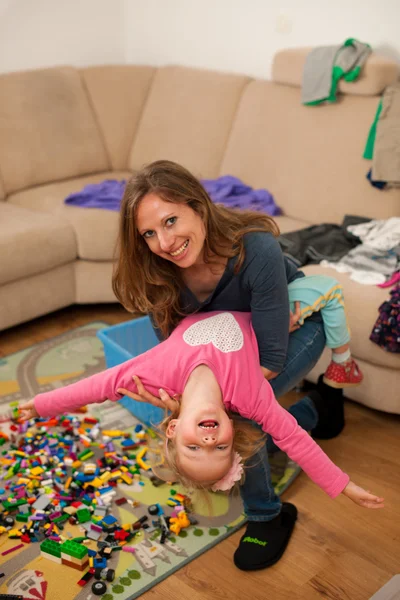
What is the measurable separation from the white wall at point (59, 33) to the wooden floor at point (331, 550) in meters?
2.88

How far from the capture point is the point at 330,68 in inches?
118

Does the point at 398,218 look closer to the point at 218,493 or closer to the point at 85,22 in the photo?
the point at 218,493

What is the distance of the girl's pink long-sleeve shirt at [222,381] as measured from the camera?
170 cm

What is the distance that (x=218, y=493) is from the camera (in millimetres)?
2164

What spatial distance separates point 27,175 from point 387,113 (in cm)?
185

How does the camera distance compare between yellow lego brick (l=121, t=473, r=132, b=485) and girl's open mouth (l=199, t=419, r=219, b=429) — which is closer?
girl's open mouth (l=199, t=419, r=219, b=429)

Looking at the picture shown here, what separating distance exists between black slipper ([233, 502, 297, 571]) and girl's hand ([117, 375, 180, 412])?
0.45 meters

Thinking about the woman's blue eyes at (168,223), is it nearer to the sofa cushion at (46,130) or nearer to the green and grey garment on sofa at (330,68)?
the green and grey garment on sofa at (330,68)

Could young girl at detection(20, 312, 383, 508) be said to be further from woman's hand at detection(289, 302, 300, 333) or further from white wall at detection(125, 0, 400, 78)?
white wall at detection(125, 0, 400, 78)

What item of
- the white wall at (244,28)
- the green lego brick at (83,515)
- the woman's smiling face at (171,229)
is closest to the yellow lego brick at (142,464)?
the green lego brick at (83,515)

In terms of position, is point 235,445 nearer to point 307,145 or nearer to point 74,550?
point 74,550

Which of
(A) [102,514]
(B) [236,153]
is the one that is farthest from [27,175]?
(A) [102,514]

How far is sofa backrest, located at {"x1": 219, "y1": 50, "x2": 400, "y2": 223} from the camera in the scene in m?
2.94

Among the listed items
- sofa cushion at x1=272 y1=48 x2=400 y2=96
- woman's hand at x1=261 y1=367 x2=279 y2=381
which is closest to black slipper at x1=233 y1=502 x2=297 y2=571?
woman's hand at x1=261 y1=367 x2=279 y2=381
